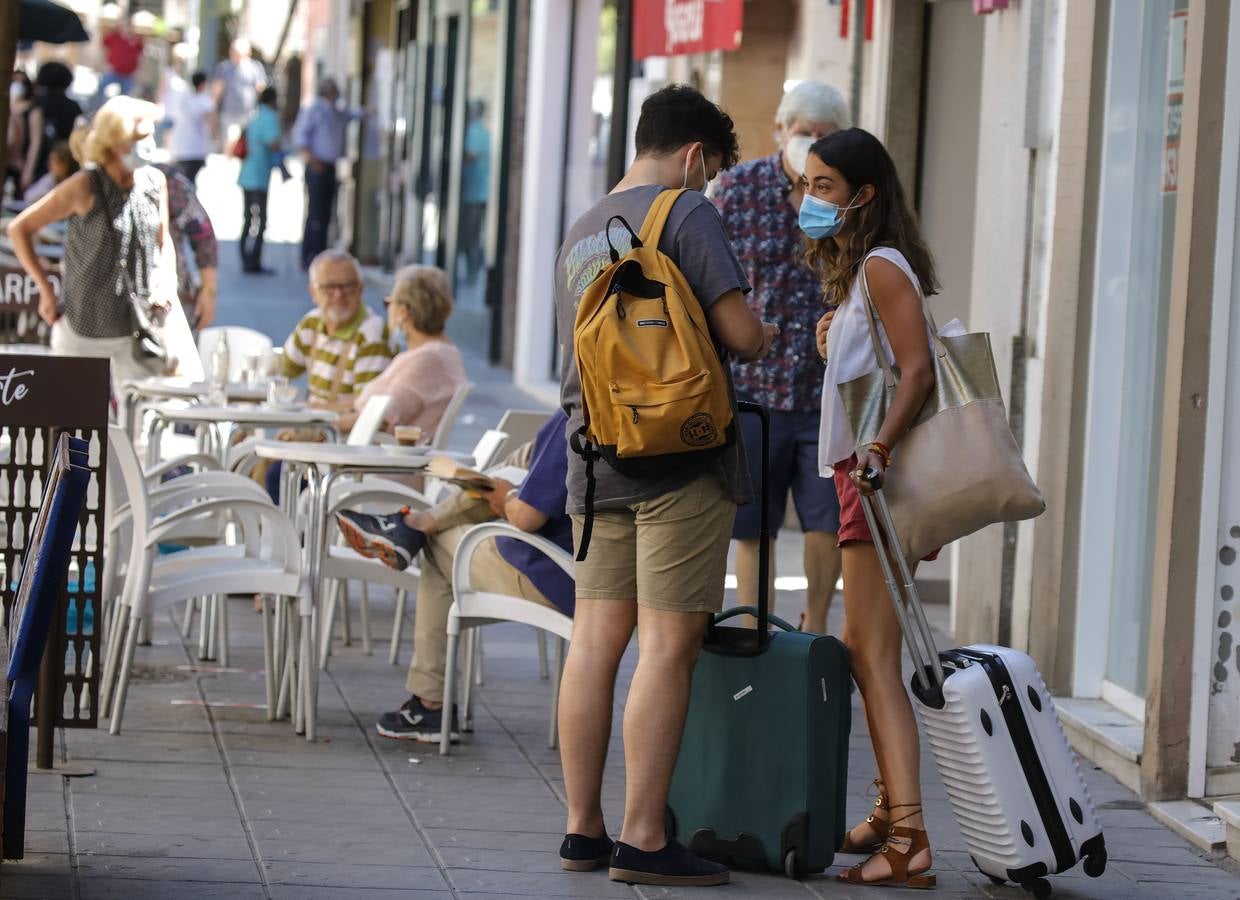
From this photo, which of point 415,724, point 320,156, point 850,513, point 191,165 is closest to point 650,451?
point 850,513

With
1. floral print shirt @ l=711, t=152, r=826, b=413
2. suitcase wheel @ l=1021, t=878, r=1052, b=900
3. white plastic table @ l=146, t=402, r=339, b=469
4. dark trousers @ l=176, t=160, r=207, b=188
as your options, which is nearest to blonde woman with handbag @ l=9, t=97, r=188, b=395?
white plastic table @ l=146, t=402, r=339, b=469

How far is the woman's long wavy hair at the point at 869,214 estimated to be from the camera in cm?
480

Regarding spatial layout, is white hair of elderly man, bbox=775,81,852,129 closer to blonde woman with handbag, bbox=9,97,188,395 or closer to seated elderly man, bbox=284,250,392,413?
seated elderly man, bbox=284,250,392,413

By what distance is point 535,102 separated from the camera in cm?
1683

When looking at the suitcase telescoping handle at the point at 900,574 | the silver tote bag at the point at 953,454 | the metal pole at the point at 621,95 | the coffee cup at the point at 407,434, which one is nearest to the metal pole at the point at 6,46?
the coffee cup at the point at 407,434

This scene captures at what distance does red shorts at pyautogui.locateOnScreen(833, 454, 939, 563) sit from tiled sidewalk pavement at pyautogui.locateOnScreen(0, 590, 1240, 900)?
0.78 metres

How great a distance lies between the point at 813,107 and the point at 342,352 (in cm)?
258

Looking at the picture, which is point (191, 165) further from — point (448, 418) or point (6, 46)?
point (6, 46)

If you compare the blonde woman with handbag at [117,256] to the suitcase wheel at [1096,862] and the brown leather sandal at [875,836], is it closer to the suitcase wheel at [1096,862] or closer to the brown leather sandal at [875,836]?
the brown leather sandal at [875,836]

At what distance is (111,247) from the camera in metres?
9.30

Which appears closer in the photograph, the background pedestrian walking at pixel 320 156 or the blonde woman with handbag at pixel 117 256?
the blonde woman with handbag at pixel 117 256

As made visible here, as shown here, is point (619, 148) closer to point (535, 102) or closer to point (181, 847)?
point (535, 102)

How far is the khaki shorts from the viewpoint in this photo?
→ 15.2 feet

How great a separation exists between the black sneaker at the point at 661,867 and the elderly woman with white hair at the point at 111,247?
5.22 metres
